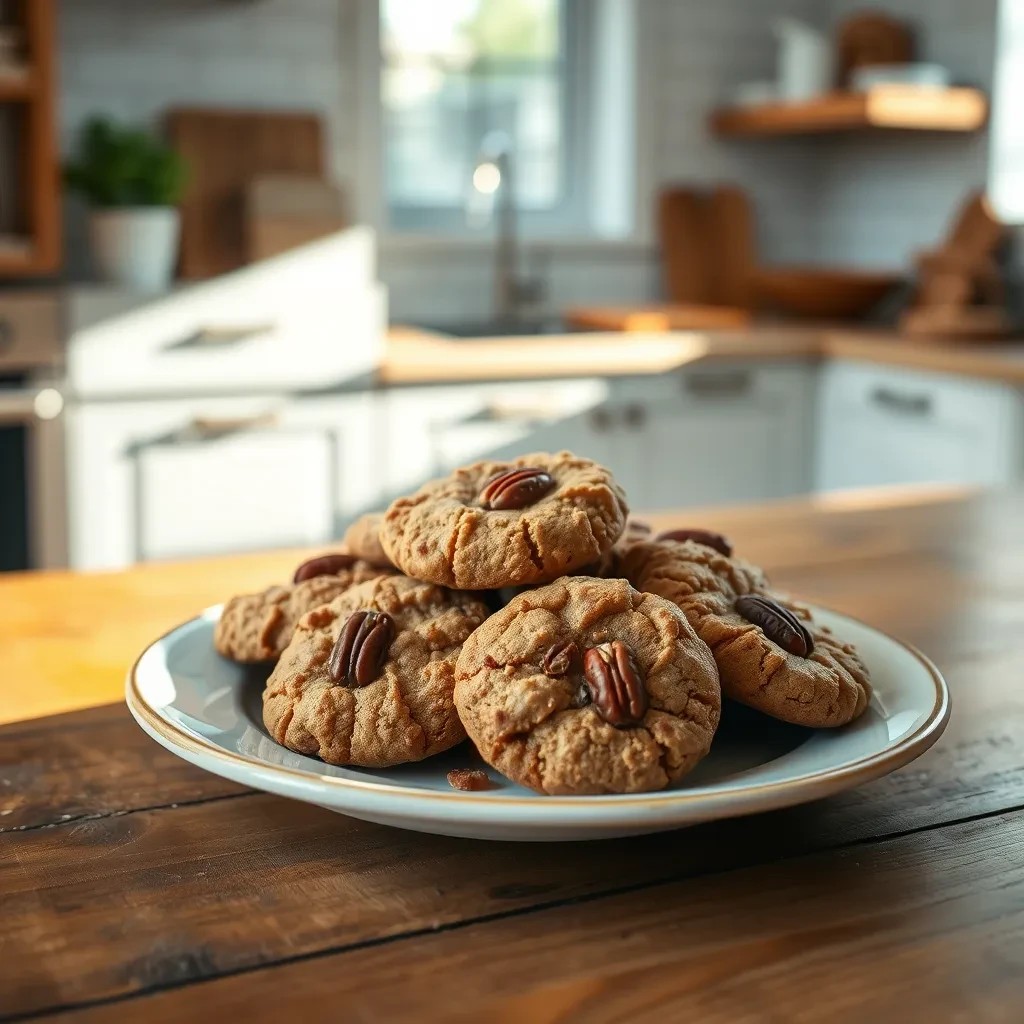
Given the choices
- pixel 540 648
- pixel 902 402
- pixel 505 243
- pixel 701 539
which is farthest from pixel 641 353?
pixel 540 648

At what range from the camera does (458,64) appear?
3.71m

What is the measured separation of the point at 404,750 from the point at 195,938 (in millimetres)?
138

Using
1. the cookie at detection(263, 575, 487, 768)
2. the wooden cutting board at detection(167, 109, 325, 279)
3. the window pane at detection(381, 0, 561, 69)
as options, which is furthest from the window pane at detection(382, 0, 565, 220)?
the cookie at detection(263, 575, 487, 768)

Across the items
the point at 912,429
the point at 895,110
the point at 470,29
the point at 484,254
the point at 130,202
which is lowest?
the point at 912,429

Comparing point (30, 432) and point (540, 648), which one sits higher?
point (540, 648)

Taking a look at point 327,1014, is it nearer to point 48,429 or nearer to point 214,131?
point 48,429

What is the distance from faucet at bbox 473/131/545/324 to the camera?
3537mm

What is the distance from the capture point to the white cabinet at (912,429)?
273 centimetres

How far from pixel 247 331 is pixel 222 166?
2.40ft

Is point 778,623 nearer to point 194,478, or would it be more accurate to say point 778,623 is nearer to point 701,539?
point 701,539

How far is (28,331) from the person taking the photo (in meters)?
2.68

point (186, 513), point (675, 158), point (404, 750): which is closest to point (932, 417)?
point (675, 158)

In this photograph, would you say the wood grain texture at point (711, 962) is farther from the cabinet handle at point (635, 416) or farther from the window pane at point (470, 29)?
the window pane at point (470, 29)

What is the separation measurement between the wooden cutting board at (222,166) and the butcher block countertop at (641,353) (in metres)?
0.49
